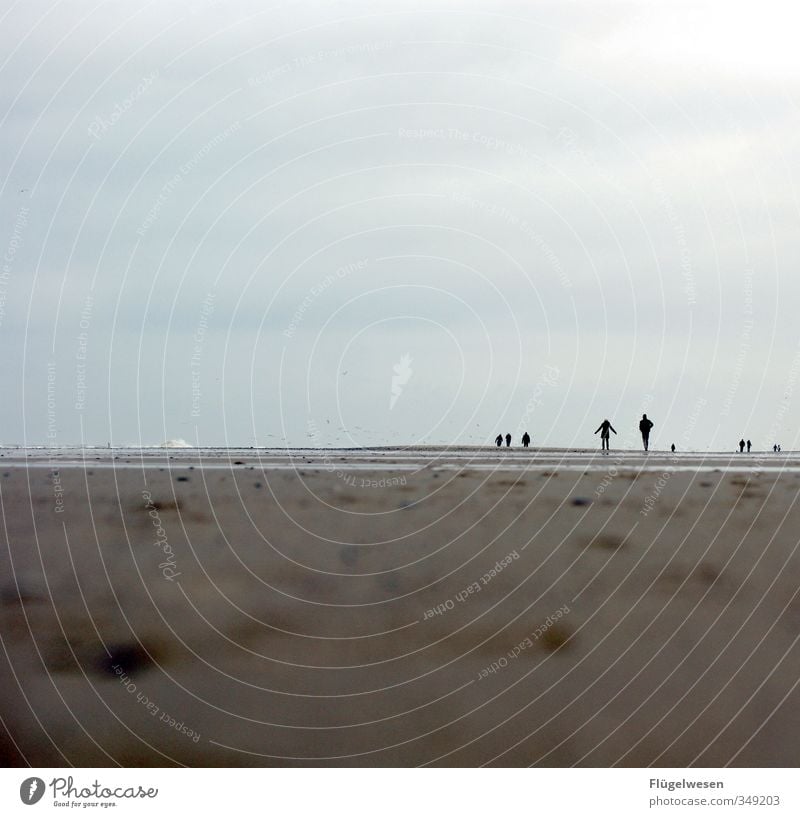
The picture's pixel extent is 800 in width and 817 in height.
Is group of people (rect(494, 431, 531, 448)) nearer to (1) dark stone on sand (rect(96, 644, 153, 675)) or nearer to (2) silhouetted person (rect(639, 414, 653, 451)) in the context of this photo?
(2) silhouetted person (rect(639, 414, 653, 451))

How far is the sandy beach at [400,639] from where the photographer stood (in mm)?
4793

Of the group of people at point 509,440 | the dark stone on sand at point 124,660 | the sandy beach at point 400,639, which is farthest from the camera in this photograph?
the group of people at point 509,440

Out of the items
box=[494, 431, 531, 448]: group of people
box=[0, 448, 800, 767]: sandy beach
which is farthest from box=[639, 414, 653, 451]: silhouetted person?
box=[0, 448, 800, 767]: sandy beach

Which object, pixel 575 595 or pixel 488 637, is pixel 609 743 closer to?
pixel 488 637

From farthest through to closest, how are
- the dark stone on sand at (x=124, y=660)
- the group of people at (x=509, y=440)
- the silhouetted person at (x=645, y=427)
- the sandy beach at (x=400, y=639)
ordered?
1. the group of people at (x=509, y=440)
2. the silhouetted person at (x=645, y=427)
3. the dark stone on sand at (x=124, y=660)
4. the sandy beach at (x=400, y=639)

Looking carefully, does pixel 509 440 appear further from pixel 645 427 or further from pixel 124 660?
pixel 124 660

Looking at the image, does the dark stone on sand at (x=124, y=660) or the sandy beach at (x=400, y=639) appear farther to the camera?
the dark stone on sand at (x=124, y=660)

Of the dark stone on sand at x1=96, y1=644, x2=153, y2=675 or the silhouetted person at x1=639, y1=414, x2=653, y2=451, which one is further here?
the silhouetted person at x1=639, y1=414, x2=653, y2=451

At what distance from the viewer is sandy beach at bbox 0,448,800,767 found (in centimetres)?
479

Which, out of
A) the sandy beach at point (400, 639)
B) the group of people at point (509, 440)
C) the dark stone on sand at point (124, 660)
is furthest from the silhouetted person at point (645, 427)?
the dark stone on sand at point (124, 660)

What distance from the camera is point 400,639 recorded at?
250 inches

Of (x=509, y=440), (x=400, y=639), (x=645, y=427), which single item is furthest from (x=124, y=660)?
(x=509, y=440)

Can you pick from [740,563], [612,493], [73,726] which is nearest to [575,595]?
[740,563]

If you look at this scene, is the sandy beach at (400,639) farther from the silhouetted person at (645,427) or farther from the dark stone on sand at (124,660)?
the silhouetted person at (645,427)
